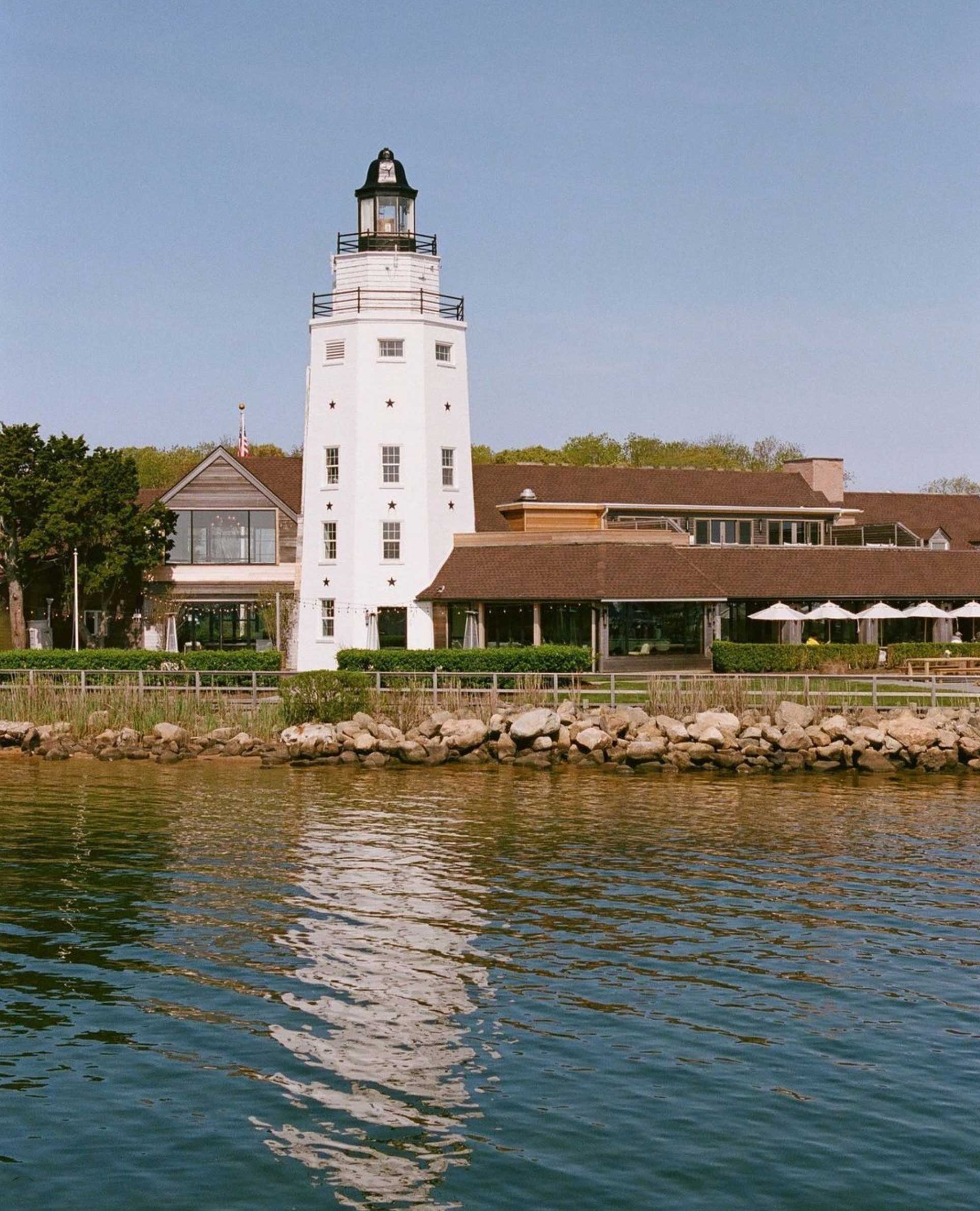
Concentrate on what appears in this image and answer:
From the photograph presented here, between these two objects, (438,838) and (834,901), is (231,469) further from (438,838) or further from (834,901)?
(834,901)

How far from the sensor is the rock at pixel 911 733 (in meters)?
35.0

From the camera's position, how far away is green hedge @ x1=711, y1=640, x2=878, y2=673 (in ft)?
161

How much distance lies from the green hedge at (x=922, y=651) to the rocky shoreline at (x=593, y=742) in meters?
13.4

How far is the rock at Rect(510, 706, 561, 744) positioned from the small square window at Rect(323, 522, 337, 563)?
18268 millimetres

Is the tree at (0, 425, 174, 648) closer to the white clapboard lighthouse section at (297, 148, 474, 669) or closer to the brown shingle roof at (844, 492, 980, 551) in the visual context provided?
the white clapboard lighthouse section at (297, 148, 474, 669)

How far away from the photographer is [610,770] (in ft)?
114

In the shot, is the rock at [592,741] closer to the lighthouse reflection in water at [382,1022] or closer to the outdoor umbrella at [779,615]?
the lighthouse reflection in water at [382,1022]

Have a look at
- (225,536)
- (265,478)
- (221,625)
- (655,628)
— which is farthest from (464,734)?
(265,478)

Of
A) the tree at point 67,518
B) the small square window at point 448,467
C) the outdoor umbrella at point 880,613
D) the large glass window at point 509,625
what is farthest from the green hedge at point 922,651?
the tree at point 67,518

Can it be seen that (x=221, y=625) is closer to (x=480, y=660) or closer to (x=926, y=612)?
(x=480, y=660)

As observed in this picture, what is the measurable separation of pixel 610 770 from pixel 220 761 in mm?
9156

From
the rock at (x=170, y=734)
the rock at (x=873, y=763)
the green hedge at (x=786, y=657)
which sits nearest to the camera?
the rock at (x=873, y=763)

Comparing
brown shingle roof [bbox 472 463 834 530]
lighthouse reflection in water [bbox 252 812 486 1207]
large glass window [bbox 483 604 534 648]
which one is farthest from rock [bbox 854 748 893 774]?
brown shingle roof [bbox 472 463 834 530]

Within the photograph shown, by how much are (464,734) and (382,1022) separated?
20.9 meters
